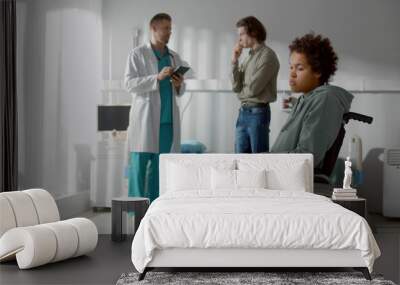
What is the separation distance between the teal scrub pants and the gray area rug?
2.47 m

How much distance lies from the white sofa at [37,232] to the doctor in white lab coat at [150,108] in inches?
66.9

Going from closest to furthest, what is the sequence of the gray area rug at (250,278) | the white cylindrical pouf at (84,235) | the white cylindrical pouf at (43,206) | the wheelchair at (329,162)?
the gray area rug at (250,278) < the white cylindrical pouf at (84,235) < the white cylindrical pouf at (43,206) < the wheelchair at (329,162)

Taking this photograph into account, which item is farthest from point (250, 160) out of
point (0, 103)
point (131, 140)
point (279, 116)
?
point (0, 103)

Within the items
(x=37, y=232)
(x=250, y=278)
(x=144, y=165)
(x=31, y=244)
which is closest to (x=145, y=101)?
(x=144, y=165)

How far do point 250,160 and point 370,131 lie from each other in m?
1.70

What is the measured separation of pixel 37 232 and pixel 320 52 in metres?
3.87

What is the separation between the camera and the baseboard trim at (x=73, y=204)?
319 inches

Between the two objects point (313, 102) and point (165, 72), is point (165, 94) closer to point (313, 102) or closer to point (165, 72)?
point (165, 72)

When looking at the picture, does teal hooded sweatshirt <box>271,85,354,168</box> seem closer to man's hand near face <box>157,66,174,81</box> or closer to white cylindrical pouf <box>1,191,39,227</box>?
man's hand near face <box>157,66,174,81</box>

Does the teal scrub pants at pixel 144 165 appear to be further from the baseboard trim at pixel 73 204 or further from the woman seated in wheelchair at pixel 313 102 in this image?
the woman seated in wheelchair at pixel 313 102

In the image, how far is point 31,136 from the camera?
813 cm

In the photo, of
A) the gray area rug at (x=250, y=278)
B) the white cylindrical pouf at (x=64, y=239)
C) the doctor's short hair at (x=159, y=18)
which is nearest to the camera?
the gray area rug at (x=250, y=278)

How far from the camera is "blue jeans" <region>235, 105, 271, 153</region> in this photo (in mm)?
7742

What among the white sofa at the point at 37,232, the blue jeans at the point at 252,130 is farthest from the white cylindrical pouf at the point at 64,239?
the blue jeans at the point at 252,130
